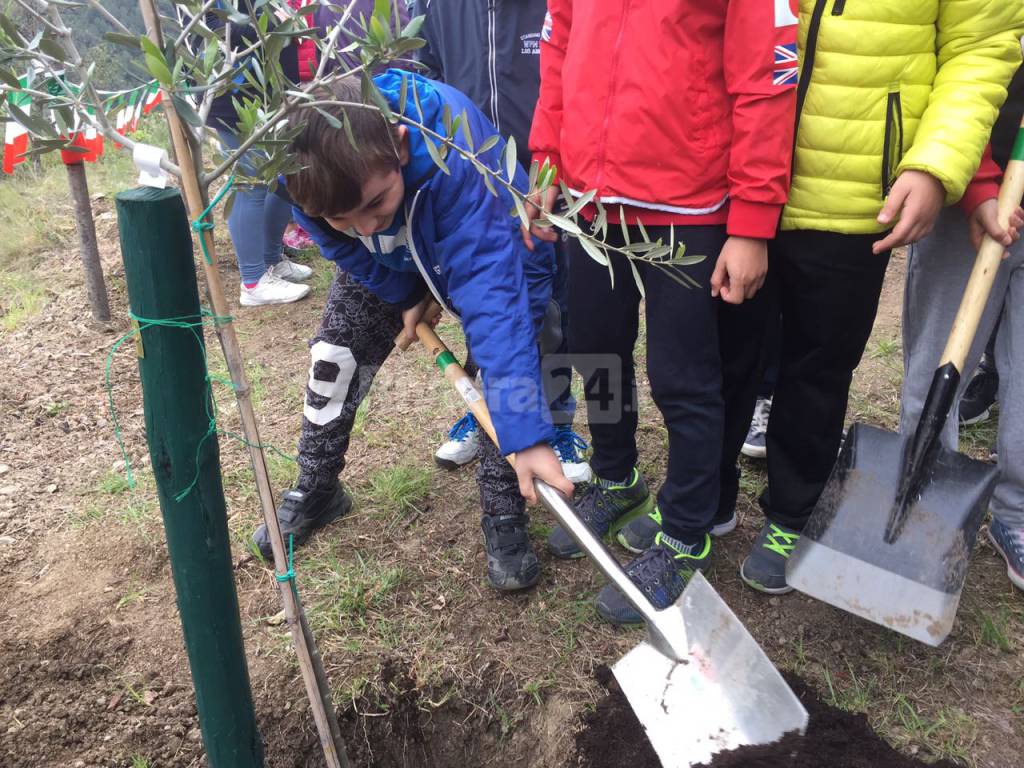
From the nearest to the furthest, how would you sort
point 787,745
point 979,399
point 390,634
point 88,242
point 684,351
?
point 787,745
point 684,351
point 390,634
point 979,399
point 88,242

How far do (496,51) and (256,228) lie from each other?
203cm

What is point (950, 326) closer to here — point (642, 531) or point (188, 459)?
point (642, 531)

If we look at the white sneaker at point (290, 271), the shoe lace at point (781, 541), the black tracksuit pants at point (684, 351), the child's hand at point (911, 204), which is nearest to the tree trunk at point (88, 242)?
the white sneaker at point (290, 271)

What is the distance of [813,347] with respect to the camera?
1952 millimetres

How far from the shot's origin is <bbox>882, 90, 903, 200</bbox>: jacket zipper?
1667mm

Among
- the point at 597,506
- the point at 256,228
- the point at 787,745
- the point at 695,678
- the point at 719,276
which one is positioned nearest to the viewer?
Answer: the point at 787,745

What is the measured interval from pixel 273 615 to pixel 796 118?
6.11 feet

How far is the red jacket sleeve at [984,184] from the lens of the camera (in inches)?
70.5

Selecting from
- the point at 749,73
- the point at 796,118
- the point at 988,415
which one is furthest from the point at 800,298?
the point at 988,415

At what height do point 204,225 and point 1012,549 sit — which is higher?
Answer: point 204,225

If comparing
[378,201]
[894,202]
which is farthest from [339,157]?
[894,202]

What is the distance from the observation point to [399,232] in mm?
1938

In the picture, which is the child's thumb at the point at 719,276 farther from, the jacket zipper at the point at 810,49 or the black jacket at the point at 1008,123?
the black jacket at the point at 1008,123

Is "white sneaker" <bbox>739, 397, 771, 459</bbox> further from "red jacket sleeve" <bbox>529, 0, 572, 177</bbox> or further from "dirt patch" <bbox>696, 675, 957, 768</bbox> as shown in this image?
"red jacket sleeve" <bbox>529, 0, 572, 177</bbox>
